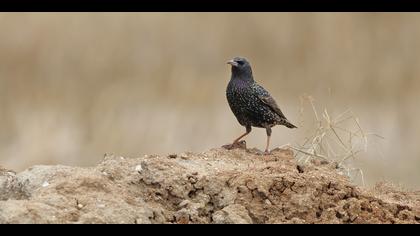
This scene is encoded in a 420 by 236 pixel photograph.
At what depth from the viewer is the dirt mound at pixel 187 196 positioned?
614 centimetres

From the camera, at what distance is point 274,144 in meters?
12.3

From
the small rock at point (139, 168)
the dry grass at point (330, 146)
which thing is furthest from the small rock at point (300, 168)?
the small rock at point (139, 168)

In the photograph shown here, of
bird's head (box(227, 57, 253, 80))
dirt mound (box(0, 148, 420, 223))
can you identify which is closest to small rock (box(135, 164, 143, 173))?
dirt mound (box(0, 148, 420, 223))

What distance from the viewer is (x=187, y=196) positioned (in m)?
6.56

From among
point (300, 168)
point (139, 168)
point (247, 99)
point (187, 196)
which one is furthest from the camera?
point (247, 99)

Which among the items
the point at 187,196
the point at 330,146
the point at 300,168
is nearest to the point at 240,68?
the point at 330,146

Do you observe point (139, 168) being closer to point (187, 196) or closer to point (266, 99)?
point (187, 196)

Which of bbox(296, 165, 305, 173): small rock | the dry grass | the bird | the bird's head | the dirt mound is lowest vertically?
the dirt mound

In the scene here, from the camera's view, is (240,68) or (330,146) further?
(240,68)

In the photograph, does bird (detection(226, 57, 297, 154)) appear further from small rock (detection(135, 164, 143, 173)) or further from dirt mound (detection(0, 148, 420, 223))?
small rock (detection(135, 164, 143, 173))

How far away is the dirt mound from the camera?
6.14 m

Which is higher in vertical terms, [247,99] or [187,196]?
[247,99]

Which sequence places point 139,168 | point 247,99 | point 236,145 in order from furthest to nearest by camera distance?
point 247,99 → point 236,145 → point 139,168

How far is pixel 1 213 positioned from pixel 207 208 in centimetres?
120
